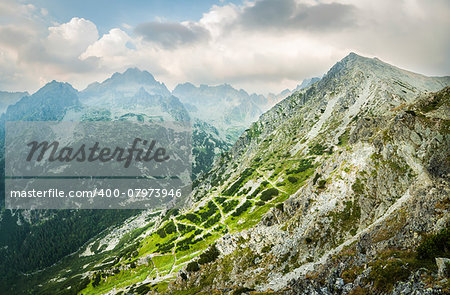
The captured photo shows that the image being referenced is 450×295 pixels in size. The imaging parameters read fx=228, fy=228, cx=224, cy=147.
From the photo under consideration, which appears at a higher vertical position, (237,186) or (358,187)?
(358,187)

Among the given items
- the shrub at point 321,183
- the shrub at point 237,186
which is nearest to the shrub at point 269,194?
the shrub at point 237,186

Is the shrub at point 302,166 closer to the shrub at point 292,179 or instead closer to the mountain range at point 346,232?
the mountain range at point 346,232

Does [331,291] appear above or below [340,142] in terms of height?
below

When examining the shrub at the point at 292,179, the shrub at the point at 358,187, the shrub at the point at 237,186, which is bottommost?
the shrub at the point at 237,186

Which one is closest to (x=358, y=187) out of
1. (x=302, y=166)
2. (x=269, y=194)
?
(x=269, y=194)

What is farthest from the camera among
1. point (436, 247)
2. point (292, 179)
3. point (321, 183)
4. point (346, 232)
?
point (292, 179)

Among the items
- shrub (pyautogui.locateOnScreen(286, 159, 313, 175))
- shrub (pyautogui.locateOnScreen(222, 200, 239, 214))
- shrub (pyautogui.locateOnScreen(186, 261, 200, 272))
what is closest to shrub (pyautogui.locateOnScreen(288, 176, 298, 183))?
shrub (pyautogui.locateOnScreen(286, 159, 313, 175))

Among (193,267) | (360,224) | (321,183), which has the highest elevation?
(321,183)

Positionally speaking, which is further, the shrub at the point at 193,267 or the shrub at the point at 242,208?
the shrub at the point at 242,208

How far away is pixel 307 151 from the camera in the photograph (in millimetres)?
156125

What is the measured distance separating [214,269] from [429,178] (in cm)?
5579

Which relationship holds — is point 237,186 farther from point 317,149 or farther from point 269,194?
point 317,149

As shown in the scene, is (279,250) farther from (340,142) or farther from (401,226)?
(340,142)

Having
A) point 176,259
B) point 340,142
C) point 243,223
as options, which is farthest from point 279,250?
point 340,142
